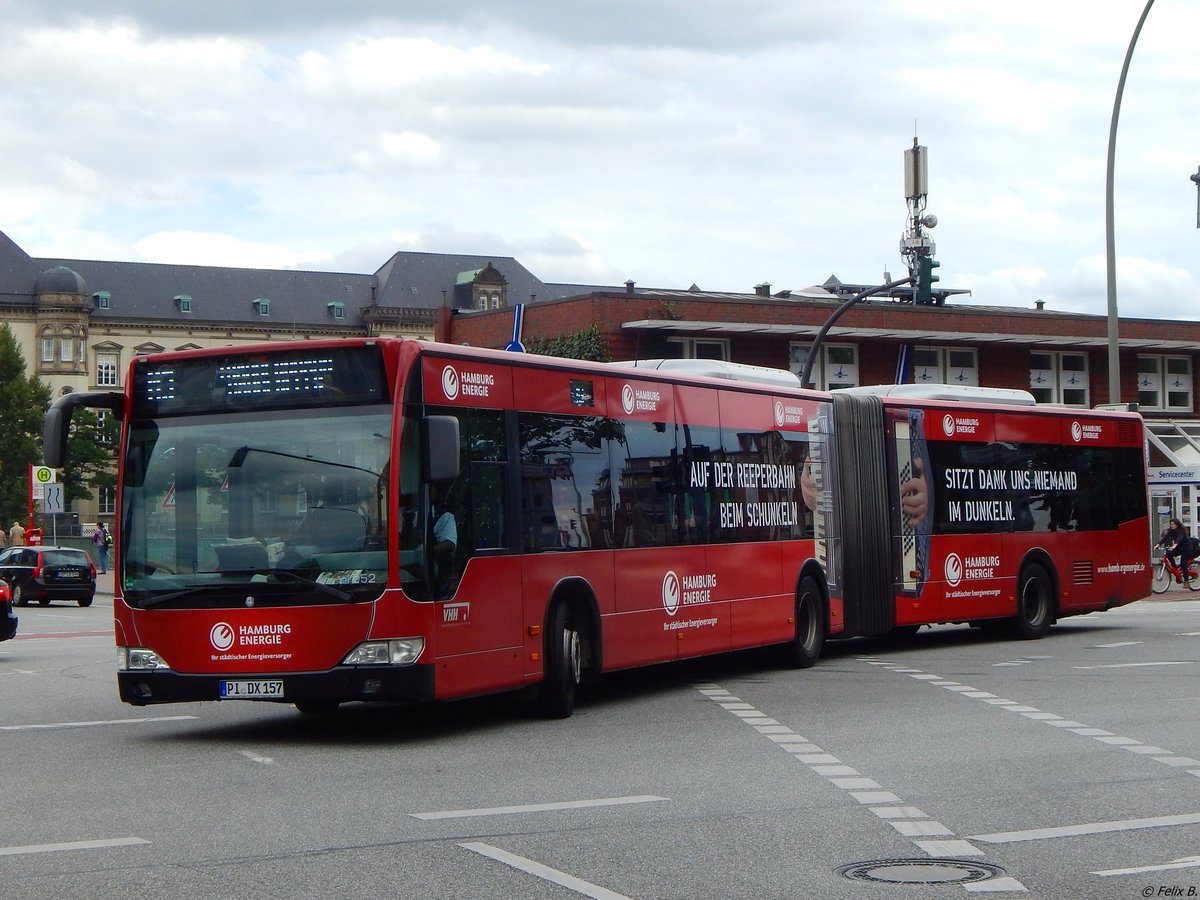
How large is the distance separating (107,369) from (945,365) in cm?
8938

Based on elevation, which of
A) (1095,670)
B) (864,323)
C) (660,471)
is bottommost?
(1095,670)

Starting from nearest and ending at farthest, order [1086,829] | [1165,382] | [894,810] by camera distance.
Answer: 1. [1086,829]
2. [894,810]
3. [1165,382]

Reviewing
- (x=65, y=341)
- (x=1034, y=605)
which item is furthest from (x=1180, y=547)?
(x=65, y=341)

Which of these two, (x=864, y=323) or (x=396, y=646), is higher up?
(x=864, y=323)

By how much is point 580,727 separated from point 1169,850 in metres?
6.26

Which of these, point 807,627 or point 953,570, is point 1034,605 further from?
point 807,627

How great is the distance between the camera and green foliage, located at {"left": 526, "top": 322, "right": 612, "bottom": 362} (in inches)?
2056

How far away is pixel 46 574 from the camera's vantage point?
40.9 metres

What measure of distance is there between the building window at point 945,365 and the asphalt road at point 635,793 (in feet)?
139

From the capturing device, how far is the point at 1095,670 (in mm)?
18344

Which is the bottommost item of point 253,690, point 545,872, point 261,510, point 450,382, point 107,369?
point 545,872

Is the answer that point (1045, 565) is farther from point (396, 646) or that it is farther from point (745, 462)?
point (396, 646)

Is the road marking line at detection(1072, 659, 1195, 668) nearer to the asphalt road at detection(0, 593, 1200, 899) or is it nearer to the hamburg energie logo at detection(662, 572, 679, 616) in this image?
the asphalt road at detection(0, 593, 1200, 899)

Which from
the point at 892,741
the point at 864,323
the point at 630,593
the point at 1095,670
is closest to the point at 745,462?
the point at 630,593
